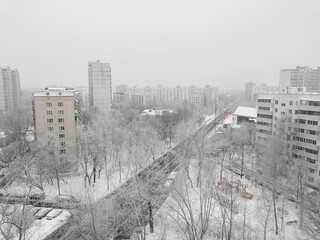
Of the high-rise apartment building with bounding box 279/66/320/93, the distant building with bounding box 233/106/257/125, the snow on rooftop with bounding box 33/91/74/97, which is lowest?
the distant building with bounding box 233/106/257/125

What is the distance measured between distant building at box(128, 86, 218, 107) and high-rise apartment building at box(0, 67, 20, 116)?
3529 cm

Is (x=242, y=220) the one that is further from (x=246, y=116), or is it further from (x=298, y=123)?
(x=246, y=116)

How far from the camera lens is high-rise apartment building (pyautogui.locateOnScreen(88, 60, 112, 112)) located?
56594 mm

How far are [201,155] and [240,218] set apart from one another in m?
5.57

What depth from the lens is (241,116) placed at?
136ft

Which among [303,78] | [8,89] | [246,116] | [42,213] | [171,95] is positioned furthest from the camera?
[171,95]

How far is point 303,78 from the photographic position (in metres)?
63.8

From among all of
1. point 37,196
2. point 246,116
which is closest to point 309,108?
point 246,116

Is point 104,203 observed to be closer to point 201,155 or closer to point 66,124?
point 201,155

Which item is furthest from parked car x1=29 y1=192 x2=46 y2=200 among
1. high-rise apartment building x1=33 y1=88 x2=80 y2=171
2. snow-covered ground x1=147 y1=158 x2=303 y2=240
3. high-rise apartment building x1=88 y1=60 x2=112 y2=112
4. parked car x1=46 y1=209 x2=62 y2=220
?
high-rise apartment building x1=88 y1=60 x2=112 y2=112

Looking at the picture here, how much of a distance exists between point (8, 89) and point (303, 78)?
7694cm

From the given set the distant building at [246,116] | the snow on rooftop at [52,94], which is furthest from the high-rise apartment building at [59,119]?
the distant building at [246,116]

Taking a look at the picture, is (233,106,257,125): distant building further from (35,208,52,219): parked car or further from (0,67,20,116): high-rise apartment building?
(0,67,20,116): high-rise apartment building

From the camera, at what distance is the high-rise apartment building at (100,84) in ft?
186
